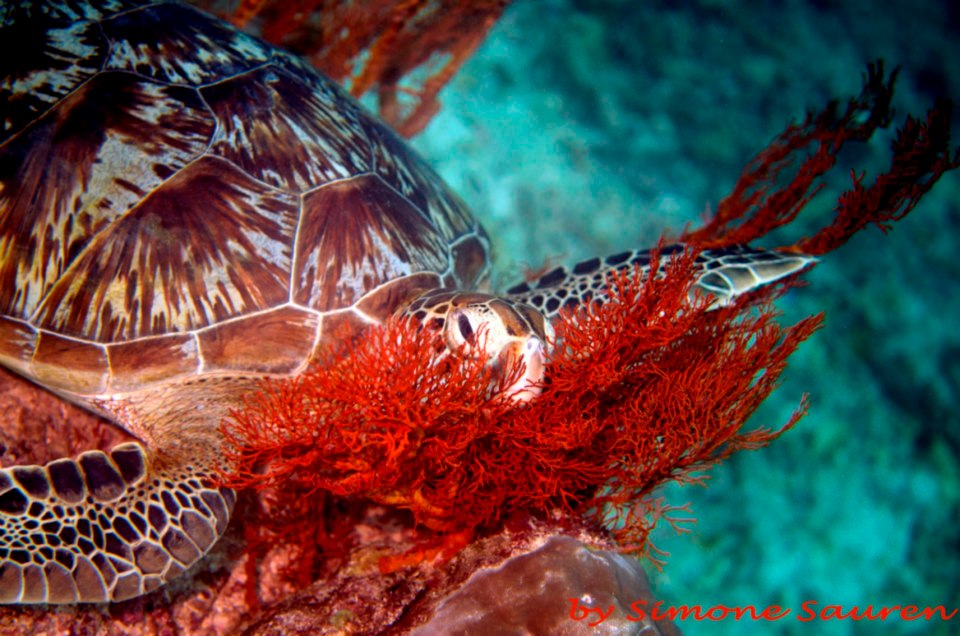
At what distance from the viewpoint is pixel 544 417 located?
4.81 ft

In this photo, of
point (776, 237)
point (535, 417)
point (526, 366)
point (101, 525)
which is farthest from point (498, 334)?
point (776, 237)

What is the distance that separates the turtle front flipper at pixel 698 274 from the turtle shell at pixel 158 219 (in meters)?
0.72

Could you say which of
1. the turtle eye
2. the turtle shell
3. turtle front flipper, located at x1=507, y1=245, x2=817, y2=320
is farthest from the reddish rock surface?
turtle front flipper, located at x1=507, y1=245, x2=817, y2=320

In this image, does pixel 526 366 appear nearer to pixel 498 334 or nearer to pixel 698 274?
pixel 498 334

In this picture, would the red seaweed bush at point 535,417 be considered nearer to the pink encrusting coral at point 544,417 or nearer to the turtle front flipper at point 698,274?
the pink encrusting coral at point 544,417

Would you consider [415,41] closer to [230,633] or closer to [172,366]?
[172,366]

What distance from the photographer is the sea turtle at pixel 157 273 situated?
60.1 inches

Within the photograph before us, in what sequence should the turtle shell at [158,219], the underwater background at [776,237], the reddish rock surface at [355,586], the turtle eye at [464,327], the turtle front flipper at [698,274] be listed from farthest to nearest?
the underwater background at [776,237]
the turtle front flipper at [698,274]
the turtle shell at [158,219]
the turtle eye at [464,327]
the reddish rock surface at [355,586]

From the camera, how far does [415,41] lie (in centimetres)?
351


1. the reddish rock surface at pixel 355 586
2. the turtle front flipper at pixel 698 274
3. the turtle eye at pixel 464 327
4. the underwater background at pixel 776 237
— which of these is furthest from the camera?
the underwater background at pixel 776 237

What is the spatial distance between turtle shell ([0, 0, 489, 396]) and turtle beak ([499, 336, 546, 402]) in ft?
2.12

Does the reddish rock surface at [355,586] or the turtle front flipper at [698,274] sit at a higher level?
the turtle front flipper at [698,274]

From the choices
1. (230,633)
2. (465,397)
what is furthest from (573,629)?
(230,633)

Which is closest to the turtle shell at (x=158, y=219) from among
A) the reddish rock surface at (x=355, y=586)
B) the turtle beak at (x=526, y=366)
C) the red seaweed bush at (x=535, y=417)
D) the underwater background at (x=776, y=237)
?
the reddish rock surface at (x=355, y=586)
